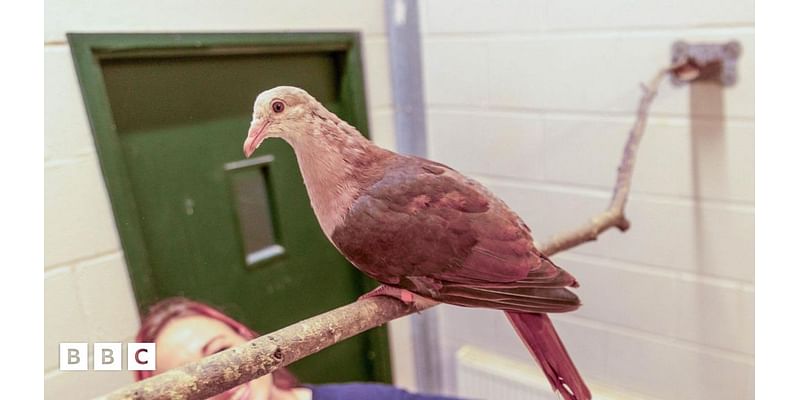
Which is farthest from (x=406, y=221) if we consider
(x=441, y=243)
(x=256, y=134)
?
(x=256, y=134)

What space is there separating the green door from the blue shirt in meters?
0.13

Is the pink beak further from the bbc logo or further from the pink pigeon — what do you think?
the bbc logo

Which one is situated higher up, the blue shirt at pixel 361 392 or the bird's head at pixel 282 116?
the bird's head at pixel 282 116

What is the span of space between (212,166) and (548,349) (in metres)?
0.38

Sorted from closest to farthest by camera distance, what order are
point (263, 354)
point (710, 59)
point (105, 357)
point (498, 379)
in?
point (263, 354) < point (105, 357) < point (710, 59) < point (498, 379)

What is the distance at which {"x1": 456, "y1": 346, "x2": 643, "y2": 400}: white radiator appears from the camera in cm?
78

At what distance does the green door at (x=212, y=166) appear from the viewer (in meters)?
0.59

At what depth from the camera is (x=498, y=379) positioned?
2.79 ft

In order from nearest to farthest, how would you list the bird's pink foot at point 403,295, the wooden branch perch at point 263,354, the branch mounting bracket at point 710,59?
the wooden branch perch at point 263,354 → the bird's pink foot at point 403,295 → the branch mounting bracket at point 710,59

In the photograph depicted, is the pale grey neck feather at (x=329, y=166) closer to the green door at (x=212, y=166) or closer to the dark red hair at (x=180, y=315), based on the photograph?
the green door at (x=212, y=166)

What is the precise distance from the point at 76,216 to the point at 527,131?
527 mm

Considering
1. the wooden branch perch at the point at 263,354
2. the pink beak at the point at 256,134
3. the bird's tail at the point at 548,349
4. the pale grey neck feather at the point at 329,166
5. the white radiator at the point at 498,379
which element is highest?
the pink beak at the point at 256,134

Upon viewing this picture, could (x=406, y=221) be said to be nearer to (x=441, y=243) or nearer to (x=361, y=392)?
(x=441, y=243)

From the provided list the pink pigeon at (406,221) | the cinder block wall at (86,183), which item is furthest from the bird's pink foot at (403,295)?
the cinder block wall at (86,183)
